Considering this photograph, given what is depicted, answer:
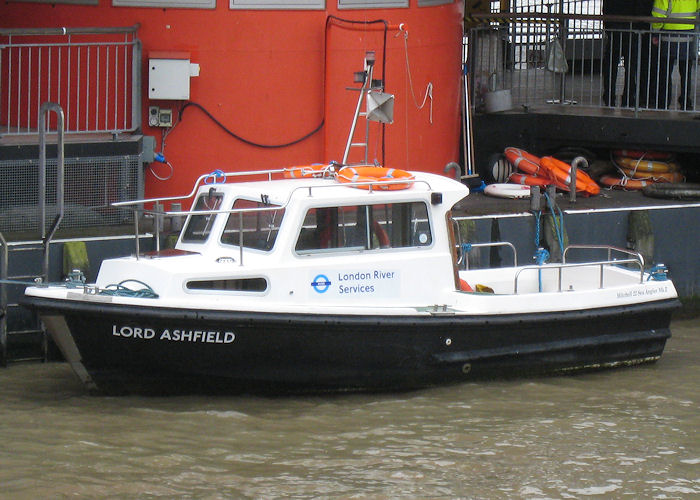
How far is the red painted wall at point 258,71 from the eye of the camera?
13008mm

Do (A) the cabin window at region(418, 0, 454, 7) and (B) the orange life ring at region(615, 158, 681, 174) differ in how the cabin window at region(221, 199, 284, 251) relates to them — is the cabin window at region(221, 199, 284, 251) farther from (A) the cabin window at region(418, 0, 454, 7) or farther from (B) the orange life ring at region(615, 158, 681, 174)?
(B) the orange life ring at region(615, 158, 681, 174)

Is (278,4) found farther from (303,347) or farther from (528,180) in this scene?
(303,347)

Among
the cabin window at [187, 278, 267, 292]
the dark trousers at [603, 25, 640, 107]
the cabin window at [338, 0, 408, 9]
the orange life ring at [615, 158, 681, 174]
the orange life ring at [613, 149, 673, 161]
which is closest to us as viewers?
the cabin window at [187, 278, 267, 292]

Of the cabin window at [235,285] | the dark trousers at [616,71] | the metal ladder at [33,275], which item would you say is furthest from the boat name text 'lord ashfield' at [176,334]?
the dark trousers at [616,71]

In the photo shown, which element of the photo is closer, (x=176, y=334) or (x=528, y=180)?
(x=176, y=334)

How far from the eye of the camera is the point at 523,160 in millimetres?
15727

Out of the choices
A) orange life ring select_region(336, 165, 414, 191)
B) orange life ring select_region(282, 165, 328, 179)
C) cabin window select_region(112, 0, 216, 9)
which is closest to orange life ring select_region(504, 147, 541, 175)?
cabin window select_region(112, 0, 216, 9)

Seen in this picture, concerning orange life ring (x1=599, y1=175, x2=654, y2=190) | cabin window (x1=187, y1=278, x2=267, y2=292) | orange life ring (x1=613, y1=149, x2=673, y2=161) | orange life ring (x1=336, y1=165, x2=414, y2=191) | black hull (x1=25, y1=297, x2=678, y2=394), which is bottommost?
black hull (x1=25, y1=297, x2=678, y2=394)

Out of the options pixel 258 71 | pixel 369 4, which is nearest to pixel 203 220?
pixel 258 71

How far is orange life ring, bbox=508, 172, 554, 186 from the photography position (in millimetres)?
15328

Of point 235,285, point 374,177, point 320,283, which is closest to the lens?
point 235,285

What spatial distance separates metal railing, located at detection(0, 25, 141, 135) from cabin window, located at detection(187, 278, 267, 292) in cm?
325

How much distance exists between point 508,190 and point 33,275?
5898mm

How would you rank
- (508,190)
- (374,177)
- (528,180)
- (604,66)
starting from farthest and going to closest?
(604,66), (528,180), (508,190), (374,177)
